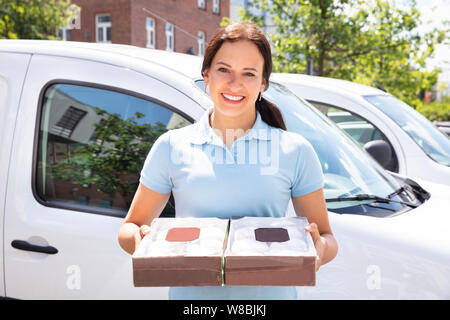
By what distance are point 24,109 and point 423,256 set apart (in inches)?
73.9

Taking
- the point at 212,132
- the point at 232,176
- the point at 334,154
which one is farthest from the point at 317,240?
the point at 334,154

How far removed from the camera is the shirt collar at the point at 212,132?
159 cm

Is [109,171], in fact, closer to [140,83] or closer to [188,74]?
[140,83]

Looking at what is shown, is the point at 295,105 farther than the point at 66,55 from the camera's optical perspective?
Yes

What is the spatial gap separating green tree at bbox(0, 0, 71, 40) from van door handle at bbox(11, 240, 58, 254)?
33.5ft

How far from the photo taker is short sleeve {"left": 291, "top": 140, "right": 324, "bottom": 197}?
1.56 metres

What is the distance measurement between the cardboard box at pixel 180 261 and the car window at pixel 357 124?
287 cm

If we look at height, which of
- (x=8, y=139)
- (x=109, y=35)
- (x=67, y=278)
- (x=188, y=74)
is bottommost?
(x=67, y=278)

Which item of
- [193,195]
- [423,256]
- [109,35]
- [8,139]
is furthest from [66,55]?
[109,35]

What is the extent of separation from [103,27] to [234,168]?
19.6m

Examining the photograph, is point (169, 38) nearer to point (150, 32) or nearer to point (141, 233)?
point (150, 32)

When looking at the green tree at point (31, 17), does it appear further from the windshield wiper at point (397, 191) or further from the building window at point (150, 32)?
the windshield wiper at point (397, 191)

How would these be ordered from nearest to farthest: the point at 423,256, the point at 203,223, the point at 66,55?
the point at 203,223, the point at 423,256, the point at 66,55

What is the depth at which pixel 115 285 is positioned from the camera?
206 cm
